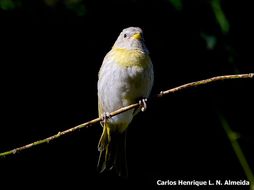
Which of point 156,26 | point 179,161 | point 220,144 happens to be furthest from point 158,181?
point 156,26

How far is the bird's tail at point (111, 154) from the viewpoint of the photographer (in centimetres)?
424

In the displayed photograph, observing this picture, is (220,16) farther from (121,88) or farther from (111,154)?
(111,154)

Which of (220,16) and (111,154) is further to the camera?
(220,16)

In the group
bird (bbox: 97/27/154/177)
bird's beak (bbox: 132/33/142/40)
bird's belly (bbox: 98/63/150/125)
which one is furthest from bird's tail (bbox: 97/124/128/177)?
bird's beak (bbox: 132/33/142/40)

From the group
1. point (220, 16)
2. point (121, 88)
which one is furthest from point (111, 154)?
point (220, 16)

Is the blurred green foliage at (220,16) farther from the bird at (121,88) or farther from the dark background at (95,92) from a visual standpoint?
the bird at (121,88)

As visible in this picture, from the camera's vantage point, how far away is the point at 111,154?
4312 mm

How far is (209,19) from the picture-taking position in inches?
187

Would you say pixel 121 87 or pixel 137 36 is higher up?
pixel 137 36

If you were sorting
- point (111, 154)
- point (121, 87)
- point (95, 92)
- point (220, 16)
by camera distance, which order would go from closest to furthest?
1. point (121, 87)
2. point (111, 154)
3. point (220, 16)
4. point (95, 92)

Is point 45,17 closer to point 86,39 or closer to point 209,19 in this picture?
point 86,39

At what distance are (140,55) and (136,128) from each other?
127 centimetres

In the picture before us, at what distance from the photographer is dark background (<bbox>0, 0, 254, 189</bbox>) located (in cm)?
499

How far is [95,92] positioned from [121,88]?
111cm
